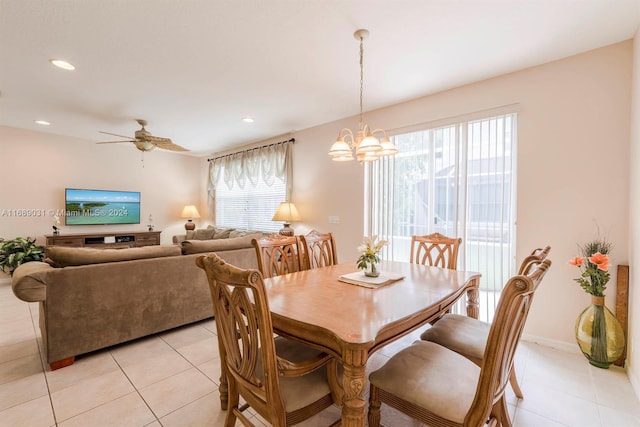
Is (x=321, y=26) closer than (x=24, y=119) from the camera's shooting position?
Yes

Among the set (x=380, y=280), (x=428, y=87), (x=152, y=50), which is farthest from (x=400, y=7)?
(x=152, y=50)

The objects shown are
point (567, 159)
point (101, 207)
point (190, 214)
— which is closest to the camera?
point (567, 159)

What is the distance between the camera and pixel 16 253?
14.2 feet

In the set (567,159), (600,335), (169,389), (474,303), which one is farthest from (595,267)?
(169,389)

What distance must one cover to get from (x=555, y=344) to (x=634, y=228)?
118 cm

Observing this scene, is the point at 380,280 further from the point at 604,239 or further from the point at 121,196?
the point at 121,196

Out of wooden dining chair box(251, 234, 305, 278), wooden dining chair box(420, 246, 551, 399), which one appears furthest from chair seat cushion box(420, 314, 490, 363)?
wooden dining chair box(251, 234, 305, 278)

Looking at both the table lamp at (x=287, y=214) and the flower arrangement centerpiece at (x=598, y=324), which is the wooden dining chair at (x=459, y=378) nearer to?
the flower arrangement centerpiece at (x=598, y=324)

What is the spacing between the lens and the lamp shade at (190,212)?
6.39 meters

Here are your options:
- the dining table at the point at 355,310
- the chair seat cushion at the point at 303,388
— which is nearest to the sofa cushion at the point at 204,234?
the dining table at the point at 355,310

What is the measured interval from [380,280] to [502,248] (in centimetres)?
172

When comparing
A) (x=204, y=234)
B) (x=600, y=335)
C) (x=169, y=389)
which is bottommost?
(x=169, y=389)

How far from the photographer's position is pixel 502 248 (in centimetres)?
283

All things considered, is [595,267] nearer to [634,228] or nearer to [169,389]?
[634,228]
